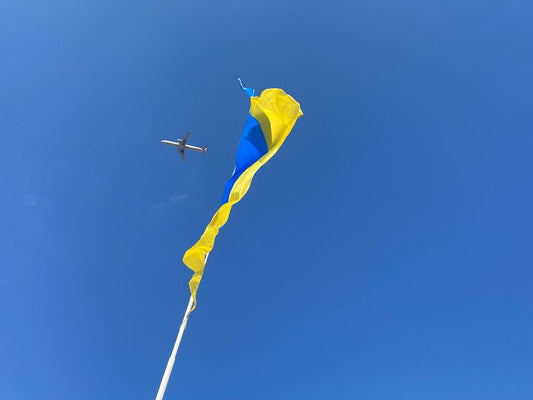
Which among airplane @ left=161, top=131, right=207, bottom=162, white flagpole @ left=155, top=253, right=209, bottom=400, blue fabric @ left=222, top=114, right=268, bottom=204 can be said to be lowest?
white flagpole @ left=155, top=253, right=209, bottom=400

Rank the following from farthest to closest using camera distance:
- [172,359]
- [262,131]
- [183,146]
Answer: [183,146] < [262,131] < [172,359]

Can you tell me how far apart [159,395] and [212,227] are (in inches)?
196

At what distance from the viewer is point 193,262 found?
997 centimetres

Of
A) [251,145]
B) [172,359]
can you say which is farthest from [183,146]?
[172,359]

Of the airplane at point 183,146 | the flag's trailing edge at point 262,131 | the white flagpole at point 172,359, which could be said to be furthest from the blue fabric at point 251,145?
the airplane at point 183,146

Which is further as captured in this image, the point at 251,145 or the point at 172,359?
the point at 251,145

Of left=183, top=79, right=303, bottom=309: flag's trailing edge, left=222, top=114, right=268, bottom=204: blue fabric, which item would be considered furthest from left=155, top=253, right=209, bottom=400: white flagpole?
left=222, top=114, right=268, bottom=204: blue fabric

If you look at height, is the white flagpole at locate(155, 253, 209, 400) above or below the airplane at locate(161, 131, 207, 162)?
below

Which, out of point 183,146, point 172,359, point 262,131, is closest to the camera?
point 172,359

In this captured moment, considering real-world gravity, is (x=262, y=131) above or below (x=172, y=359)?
above

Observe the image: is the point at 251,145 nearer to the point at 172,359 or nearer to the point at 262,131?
the point at 262,131

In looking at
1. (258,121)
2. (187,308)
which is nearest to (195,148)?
(258,121)

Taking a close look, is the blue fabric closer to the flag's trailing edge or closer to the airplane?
the flag's trailing edge

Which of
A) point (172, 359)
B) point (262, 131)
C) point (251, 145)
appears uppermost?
point (262, 131)
